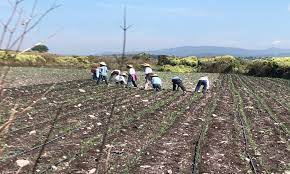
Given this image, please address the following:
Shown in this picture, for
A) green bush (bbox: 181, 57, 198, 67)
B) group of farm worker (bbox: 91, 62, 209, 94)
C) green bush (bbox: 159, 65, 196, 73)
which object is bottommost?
green bush (bbox: 159, 65, 196, 73)

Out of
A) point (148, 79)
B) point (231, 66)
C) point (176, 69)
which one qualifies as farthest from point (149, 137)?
point (231, 66)

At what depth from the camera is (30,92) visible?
17.8 metres

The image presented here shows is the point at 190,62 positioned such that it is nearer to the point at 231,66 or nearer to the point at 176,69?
the point at 231,66

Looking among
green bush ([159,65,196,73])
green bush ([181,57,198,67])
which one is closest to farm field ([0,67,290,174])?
green bush ([159,65,196,73])

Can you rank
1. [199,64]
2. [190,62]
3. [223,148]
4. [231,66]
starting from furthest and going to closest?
1. [190,62]
2. [199,64]
3. [231,66]
4. [223,148]

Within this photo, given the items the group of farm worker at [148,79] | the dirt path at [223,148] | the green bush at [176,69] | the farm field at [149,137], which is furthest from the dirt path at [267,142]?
the green bush at [176,69]

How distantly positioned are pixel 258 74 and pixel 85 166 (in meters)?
42.2

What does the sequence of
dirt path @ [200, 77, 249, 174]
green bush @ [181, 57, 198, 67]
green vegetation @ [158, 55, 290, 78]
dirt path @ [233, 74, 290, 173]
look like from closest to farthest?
dirt path @ [200, 77, 249, 174] → dirt path @ [233, 74, 290, 173] → green vegetation @ [158, 55, 290, 78] → green bush @ [181, 57, 198, 67]

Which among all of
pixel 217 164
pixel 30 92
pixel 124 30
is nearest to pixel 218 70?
pixel 30 92

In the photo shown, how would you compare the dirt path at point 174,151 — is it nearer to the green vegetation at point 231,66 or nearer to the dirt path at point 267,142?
the dirt path at point 267,142

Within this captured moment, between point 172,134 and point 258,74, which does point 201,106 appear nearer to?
point 172,134

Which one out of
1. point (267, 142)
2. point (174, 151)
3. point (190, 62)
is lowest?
point (190, 62)

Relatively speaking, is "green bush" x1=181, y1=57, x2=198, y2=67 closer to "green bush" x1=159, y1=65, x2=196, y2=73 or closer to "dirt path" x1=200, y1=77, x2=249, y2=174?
"green bush" x1=159, y1=65, x2=196, y2=73

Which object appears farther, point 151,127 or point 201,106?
point 201,106
